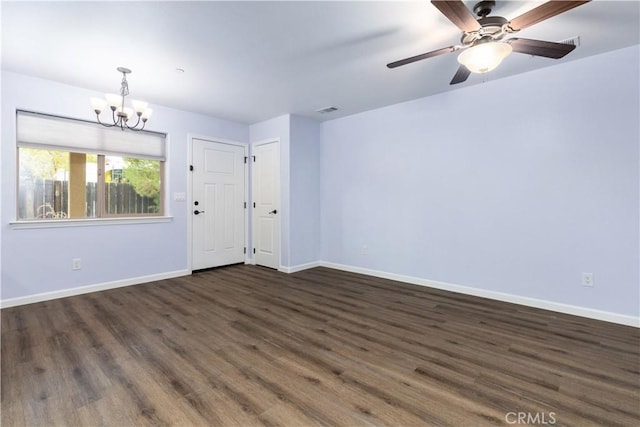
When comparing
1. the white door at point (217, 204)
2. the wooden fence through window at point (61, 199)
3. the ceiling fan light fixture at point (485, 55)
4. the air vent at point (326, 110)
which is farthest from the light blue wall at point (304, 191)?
the ceiling fan light fixture at point (485, 55)

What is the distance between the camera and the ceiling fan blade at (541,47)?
6.56ft

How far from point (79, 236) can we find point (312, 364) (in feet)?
11.2

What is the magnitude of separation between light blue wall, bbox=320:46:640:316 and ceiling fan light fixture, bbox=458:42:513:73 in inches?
59.4

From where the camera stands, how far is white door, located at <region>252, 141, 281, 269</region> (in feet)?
16.5

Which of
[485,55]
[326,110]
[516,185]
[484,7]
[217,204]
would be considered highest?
[326,110]

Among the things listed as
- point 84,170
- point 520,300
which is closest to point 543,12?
point 520,300

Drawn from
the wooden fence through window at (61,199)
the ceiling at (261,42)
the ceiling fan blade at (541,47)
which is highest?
the ceiling at (261,42)

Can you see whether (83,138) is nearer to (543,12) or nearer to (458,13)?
(458,13)

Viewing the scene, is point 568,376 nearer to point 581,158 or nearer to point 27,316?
point 581,158

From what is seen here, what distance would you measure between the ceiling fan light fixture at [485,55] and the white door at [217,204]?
157 inches

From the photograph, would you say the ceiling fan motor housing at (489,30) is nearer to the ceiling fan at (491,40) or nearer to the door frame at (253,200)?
the ceiling fan at (491,40)

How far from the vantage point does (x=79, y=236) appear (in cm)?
368

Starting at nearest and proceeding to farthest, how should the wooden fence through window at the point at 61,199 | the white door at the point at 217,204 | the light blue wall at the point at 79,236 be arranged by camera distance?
the light blue wall at the point at 79,236 < the wooden fence through window at the point at 61,199 < the white door at the point at 217,204

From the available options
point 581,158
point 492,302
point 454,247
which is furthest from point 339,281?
point 581,158
